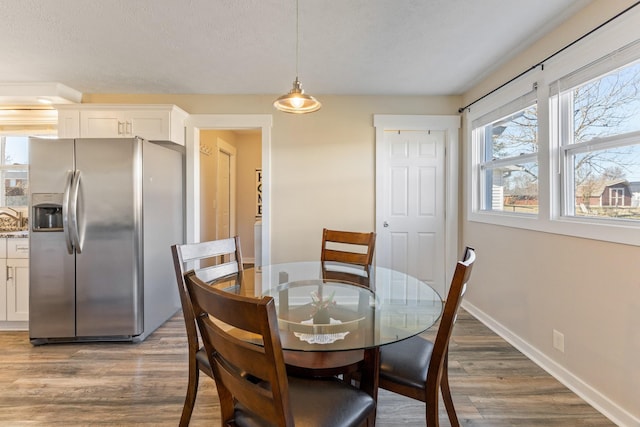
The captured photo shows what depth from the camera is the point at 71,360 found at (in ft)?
7.59

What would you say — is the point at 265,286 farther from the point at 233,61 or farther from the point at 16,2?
the point at 16,2

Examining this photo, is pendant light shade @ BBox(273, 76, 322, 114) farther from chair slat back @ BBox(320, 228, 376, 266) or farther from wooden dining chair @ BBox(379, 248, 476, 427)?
wooden dining chair @ BBox(379, 248, 476, 427)

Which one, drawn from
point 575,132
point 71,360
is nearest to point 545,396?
point 575,132

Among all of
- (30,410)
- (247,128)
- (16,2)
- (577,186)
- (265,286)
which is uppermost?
(16,2)

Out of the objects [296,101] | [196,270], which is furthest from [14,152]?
[296,101]

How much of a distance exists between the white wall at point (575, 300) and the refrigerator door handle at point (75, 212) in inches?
143

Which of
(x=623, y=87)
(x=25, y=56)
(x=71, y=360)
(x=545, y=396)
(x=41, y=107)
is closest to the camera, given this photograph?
(x=623, y=87)

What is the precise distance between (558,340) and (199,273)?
8.08 feet

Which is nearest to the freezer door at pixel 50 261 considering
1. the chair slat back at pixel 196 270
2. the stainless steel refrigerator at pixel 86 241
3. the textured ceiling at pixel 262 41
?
the stainless steel refrigerator at pixel 86 241

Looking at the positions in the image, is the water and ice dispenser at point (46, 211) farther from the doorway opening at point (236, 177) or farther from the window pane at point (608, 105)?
the window pane at point (608, 105)

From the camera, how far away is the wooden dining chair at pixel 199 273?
154 cm

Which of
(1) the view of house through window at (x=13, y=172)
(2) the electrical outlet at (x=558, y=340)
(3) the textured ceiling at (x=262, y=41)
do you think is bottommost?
(2) the electrical outlet at (x=558, y=340)

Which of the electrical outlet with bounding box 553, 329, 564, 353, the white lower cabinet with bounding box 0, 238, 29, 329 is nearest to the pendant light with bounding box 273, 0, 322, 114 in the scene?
the electrical outlet with bounding box 553, 329, 564, 353

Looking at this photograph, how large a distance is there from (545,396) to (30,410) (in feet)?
10.1
